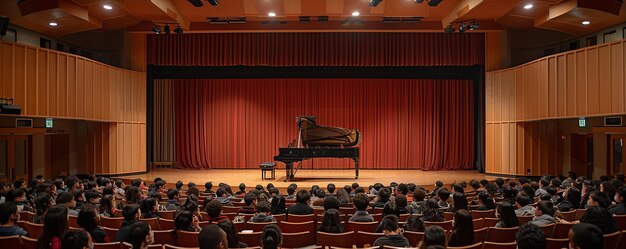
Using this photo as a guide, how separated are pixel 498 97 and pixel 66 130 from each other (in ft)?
51.3

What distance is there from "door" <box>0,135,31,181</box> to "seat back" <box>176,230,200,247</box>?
12168 millimetres

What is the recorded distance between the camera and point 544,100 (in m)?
16.3

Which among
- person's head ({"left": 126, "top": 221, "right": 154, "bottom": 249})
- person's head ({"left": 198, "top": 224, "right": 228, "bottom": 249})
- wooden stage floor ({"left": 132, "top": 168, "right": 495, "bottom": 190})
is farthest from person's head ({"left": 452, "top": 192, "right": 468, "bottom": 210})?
wooden stage floor ({"left": 132, "top": 168, "right": 495, "bottom": 190})

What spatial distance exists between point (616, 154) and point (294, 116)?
1203 cm

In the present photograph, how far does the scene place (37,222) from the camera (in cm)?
675

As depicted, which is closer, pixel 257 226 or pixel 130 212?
pixel 130 212

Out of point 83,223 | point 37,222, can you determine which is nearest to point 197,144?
point 37,222

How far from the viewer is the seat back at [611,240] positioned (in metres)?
5.25

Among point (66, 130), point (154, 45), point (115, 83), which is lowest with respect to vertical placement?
point (66, 130)

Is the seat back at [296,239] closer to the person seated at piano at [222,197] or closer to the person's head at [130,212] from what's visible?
the person's head at [130,212]

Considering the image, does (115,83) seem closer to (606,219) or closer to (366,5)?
(366,5)

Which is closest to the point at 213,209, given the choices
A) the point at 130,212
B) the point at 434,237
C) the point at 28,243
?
the point at 130,212

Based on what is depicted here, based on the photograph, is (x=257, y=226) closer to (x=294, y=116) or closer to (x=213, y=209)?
(x=213, y=209)

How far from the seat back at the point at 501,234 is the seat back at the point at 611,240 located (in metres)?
0.86
